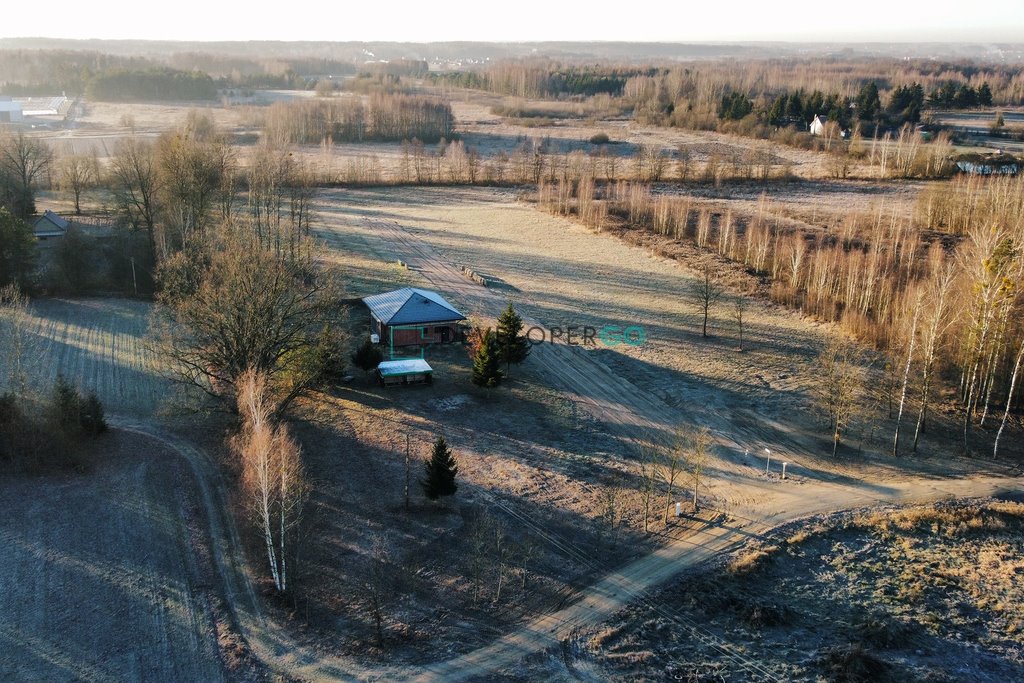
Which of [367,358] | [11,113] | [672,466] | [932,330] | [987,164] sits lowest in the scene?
[672,466]

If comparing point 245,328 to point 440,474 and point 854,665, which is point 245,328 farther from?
point 854,665

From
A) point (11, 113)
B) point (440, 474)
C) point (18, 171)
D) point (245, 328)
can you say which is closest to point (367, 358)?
point (245, 328)

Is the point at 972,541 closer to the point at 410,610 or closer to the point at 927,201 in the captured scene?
the point at 410,610

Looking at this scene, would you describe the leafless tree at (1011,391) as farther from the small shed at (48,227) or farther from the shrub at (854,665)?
the small shed at (48,227)

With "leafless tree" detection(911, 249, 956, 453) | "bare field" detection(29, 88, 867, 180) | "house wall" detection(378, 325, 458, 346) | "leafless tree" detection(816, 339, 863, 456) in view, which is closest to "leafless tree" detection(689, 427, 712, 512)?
"leafless tree" detection(816, 339, 863, 456)

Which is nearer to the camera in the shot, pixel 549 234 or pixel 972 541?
pixel 972 541

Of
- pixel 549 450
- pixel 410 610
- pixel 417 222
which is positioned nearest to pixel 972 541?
pixel 549 450

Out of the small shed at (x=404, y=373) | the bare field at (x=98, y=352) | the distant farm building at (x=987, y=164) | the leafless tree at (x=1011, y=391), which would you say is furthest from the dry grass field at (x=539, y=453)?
the distant farm building at (x=987, y=164)
